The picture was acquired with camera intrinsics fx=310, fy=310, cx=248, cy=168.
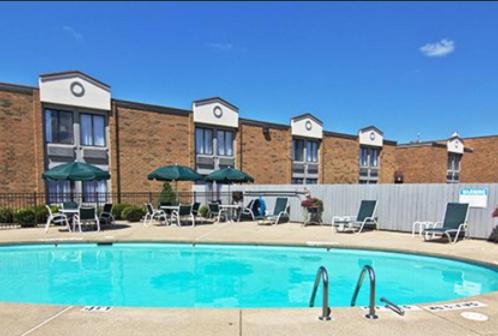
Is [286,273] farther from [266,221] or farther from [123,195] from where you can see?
[123,195]

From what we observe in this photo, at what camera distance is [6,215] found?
12211 mm

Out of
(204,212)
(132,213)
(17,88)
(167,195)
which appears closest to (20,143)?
(17,88)

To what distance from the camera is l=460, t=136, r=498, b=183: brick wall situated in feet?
99.2

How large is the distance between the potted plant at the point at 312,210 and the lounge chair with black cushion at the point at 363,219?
143 centimetres

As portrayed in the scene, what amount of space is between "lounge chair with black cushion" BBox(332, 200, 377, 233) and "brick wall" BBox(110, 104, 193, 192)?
10.5 metres

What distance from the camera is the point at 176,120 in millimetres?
18328

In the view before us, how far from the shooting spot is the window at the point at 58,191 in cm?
1477

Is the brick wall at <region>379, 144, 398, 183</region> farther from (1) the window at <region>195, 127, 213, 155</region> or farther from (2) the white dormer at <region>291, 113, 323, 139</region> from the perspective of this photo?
(1) the window at <region>195, 127, 213, 155</region>

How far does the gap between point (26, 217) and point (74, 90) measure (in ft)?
21.1

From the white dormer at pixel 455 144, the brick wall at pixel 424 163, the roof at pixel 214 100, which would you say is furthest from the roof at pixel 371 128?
the roof at pixel 214 100

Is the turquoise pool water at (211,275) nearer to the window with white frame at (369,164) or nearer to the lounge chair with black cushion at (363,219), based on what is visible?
the lounge chair with black cushion at (363,219)

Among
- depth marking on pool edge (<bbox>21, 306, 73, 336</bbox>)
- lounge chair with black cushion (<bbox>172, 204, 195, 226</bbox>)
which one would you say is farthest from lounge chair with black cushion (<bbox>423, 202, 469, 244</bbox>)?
depth marking on pool edge (<bbox>21, 306, 73, 336</bbox>)

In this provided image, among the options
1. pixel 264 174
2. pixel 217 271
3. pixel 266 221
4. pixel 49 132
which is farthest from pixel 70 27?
pixel 264 174

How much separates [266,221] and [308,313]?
10.2 metres
